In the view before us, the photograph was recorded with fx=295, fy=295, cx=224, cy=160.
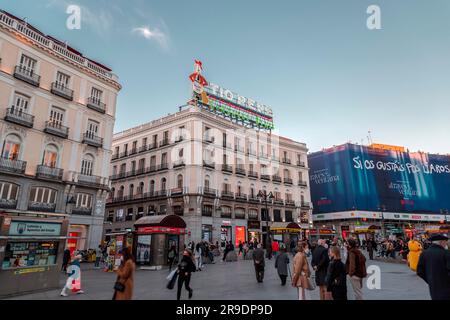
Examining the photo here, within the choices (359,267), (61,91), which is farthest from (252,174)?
(359,267)

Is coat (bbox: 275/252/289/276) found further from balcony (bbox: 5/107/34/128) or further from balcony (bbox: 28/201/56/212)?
balcony (bbox: 5/107/34/128)

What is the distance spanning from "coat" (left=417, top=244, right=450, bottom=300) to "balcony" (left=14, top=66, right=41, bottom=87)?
27.7 metres

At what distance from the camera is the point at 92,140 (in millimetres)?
27328

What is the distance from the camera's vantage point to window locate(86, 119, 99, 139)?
27.7 meters

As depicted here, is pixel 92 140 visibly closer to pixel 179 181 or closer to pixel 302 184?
pixel 179 181

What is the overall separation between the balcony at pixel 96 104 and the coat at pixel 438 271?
93.6 ft

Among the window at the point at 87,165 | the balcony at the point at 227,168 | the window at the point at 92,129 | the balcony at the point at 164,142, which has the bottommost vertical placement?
the window at the point at 87,165

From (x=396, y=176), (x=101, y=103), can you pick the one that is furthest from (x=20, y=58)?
(x=396, y=176)

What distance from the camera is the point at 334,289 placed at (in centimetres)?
638

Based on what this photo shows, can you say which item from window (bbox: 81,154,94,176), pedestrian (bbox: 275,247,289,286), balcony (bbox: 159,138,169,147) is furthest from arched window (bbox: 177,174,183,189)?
pedestrian (bbox: 275,247,289,286)

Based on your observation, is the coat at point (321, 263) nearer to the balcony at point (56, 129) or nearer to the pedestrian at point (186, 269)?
the pedestrian at point (186, 269)

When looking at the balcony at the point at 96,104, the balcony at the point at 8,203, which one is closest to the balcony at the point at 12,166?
the balcony at the point at 8,203

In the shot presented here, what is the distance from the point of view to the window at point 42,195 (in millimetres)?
22797

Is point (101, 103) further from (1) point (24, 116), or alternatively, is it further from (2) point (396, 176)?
(2) point (396, 176)
